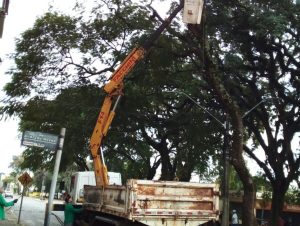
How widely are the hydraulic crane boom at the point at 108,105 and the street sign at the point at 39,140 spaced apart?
2.83m

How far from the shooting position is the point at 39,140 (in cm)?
1313

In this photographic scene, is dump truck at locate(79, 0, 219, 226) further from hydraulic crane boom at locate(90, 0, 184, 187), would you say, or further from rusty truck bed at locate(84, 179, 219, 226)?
hydraulic crane boom at locate(90, 0, 184, 187)

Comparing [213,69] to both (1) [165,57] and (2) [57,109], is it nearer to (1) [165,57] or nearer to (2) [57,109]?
(1) [165,57]

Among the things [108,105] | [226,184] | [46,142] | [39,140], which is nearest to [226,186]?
[226,184]

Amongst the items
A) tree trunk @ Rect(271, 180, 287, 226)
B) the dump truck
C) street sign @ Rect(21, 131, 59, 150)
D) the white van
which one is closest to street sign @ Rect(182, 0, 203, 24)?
the dump truck

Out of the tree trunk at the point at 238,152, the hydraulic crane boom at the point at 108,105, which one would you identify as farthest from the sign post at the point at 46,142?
the tree trunk at the point at 238,152

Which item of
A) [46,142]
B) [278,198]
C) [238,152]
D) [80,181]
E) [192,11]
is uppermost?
[192,11]

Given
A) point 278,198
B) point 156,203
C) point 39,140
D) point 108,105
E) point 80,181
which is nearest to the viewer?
point 156,203

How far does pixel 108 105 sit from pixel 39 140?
439 cm

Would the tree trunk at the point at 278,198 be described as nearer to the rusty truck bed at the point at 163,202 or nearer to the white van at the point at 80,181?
the white van at the point at 80,181

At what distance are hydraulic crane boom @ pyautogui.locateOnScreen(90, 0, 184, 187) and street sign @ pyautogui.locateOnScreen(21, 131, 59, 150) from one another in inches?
112

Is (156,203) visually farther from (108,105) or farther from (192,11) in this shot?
(108,105)

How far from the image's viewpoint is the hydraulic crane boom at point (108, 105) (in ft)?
53.3

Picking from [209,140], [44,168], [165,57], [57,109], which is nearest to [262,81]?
[209,140]
